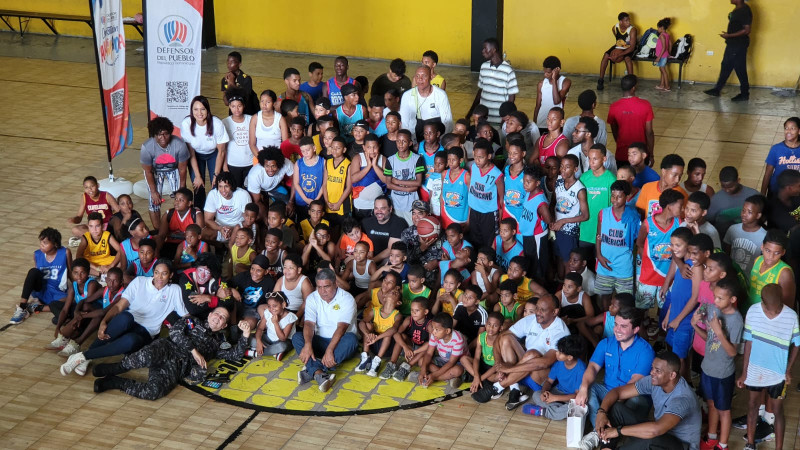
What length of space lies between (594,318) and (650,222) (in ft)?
2.91

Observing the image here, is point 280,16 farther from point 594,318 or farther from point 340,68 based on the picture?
point 594,318

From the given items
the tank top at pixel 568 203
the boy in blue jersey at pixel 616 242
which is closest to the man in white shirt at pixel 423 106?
the tank top at pixel 568 203

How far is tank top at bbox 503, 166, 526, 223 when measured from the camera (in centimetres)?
831

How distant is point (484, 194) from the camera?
8.48 m

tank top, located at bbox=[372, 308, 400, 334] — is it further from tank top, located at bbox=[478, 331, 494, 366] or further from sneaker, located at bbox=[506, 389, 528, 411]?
sneaker, located at bbox=[506, 389, 528, 411]

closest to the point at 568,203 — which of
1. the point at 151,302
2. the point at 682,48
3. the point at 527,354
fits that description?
the point at 527,354

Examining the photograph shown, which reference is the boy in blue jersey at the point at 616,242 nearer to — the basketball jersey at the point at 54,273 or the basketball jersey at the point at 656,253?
the basketball jersey at the point at 656,253

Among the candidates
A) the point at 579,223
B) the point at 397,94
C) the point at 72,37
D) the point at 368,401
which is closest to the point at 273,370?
the point at 368,401

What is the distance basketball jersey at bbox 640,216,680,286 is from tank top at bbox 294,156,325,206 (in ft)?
10.6

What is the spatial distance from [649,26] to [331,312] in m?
9.67

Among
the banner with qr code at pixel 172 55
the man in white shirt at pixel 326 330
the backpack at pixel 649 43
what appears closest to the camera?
the man in white shirt at pixel 326 330

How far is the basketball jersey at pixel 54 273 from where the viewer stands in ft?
28.1

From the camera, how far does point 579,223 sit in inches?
324

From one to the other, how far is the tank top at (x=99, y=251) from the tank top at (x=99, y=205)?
474 millimetres
